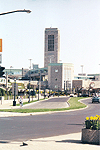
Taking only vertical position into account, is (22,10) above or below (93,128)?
above

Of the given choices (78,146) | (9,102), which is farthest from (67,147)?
(9,102)

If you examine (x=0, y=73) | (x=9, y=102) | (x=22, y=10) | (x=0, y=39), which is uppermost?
(x=22, y=10)

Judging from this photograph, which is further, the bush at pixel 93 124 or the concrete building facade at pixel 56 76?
the concrete building facade at pixel 56 76

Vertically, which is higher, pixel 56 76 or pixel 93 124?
pixel 56 76

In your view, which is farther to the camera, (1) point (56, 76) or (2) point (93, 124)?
(1) point (56, 76)

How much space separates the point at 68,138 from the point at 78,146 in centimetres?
242

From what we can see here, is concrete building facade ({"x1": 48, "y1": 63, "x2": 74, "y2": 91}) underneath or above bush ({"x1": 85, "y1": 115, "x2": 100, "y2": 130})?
above

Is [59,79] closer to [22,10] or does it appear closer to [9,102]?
[9,102]

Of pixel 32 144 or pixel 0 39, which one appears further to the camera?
pixel 0 39

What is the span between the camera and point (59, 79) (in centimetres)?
17200

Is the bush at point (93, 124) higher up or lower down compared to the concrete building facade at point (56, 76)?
lower down

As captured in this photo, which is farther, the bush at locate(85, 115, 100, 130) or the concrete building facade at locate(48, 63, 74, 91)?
the concrete building facade at locate(48, 63, 74, 91)

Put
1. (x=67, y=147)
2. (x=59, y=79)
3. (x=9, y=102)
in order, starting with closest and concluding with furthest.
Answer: (x=67, y=147) → (x=9, y=102) → (x=59, y=79)

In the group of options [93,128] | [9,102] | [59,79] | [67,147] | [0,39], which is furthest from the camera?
[59,79]
